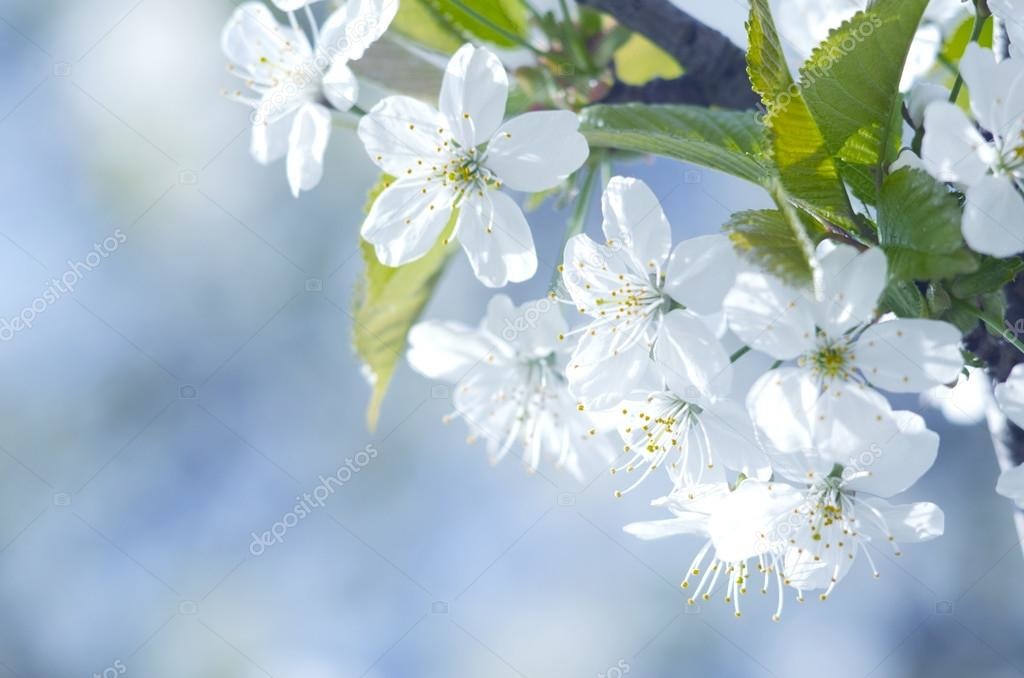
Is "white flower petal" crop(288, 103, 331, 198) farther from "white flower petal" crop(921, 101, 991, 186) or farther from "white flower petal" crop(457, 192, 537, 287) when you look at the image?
"white flower petal" crop(921, 101, 991, 186)

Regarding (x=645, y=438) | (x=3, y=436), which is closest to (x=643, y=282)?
(x=645, y=438)

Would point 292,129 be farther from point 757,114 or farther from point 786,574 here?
point 786,574

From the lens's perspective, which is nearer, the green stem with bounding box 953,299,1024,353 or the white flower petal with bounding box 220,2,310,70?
the green stem with bounding box 953,299,1024,353

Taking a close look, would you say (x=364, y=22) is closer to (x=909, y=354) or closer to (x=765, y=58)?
(x=765, y=58)

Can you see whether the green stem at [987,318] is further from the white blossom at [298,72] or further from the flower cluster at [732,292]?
the white blossom at [298,72]

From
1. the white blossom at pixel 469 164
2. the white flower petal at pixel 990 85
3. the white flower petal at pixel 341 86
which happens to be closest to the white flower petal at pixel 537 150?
the white blossom at pixel 469 164

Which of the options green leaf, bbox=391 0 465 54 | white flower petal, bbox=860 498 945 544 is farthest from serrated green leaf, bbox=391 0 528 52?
white flower petal, bbox=860 498 945 544
